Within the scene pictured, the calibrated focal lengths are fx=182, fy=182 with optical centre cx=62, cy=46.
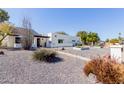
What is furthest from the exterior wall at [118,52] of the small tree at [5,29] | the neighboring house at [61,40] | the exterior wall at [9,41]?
the neighboring house at [61,40]

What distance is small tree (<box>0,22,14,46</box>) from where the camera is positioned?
1109cm

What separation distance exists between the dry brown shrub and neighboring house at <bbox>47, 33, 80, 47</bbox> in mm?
10542

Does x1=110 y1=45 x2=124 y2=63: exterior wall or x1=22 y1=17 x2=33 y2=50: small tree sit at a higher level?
x1=22 y1=17 x2=33 y2=50: small tree

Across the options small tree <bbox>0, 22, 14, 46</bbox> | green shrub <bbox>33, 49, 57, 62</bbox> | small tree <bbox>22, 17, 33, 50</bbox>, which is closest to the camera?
green shrub <bbox>33, 49, 57, 62</bbox>

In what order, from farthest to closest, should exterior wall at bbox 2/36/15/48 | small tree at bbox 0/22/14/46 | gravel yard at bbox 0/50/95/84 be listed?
exterior wall at bbox 2/36/15/48
small tree at bbox 0/22/14/46
gravel yard at bbox 0/50/95/84

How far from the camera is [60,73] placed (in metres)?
4.98

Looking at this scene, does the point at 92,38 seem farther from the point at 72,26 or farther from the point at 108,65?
the point at 108,65

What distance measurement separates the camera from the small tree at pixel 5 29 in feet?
36.4

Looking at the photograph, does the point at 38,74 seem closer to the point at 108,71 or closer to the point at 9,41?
the point at 108,71

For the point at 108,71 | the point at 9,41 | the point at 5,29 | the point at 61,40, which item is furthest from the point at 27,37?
the point at 108,71

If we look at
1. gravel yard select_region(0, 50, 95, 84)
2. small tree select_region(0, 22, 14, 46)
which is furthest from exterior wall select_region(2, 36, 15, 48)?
gravel yard select_region(0, 50, 95, 84)

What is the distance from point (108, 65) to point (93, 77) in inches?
23.8

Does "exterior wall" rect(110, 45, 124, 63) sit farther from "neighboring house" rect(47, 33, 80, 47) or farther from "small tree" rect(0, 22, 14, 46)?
"neighboring house" rect(47, 33, 80, 47)

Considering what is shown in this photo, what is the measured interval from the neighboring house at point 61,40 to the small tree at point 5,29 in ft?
13.0
